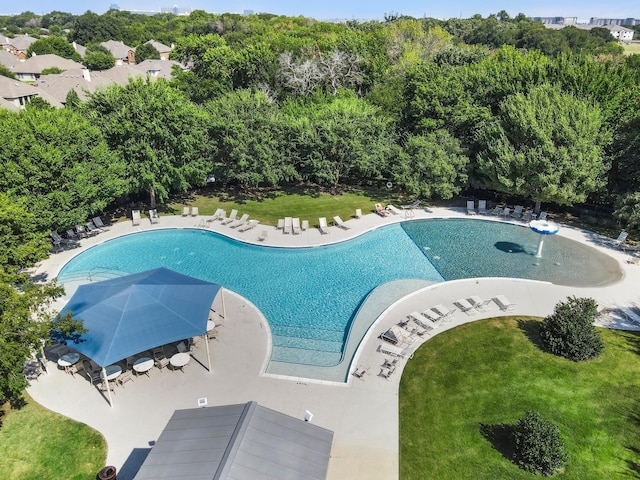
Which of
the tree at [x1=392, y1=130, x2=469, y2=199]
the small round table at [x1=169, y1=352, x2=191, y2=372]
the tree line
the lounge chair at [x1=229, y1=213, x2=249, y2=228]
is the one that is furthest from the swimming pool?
the small round table at [x1=169, y1=352, x2=191, y2=372]

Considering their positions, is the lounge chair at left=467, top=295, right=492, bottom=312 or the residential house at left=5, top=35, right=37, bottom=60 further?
the residential house at left=5, top=35, right=37, bottom=60

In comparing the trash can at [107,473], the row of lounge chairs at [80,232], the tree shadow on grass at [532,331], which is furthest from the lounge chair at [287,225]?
the trash can at [107,473]

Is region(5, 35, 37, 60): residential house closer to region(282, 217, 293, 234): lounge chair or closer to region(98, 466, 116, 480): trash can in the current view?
region(282, 217, 293, 234): lounge chair

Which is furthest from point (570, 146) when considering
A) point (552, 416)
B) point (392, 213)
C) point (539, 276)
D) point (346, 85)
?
point (346, 85)

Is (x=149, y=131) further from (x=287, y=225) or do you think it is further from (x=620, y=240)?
(x=620, y=240)

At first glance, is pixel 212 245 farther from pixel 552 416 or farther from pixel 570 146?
pixel 570 146

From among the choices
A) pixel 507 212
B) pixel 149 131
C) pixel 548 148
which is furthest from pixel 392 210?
pixel 149 131

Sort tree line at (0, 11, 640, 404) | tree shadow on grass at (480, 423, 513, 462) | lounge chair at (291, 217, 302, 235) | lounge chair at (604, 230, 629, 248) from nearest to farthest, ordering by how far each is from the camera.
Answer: tree shadow on grass at (480, 423, 513, 462) < tree line at (0, 11, 640, 404) < lounge chair at (604, 230, 629, 248) < lounge chair at (291, 217, 302, 235)
